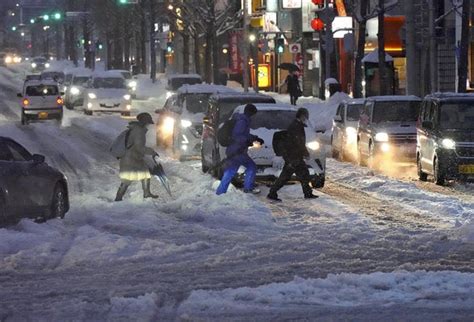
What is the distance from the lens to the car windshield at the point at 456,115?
22859 millimetres

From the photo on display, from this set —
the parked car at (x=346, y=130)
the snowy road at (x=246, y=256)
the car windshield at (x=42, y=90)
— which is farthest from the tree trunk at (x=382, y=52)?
the snowy road at (x=246, y=256)

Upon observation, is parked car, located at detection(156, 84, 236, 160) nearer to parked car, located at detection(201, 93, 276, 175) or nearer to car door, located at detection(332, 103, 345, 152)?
parked car, located at detection(201, 93, 276, 175)

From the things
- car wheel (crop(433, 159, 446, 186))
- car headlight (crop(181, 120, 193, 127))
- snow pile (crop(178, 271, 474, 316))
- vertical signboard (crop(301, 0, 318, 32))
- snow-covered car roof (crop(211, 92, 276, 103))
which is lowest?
car wheel (crop(433, 159, 446, 186))

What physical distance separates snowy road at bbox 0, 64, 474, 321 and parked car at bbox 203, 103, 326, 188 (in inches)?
21.4

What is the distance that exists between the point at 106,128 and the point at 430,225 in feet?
91.1

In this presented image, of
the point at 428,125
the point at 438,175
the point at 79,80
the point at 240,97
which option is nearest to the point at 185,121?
the point at 240,97

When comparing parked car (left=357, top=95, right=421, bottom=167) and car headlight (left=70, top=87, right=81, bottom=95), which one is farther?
car headlight (left=70, top=87, right=81, bottom=95)

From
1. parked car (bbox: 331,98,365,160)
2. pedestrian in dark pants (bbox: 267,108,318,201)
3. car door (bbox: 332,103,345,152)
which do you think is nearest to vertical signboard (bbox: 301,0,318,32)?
car door (bbox: 332,103,345,152)

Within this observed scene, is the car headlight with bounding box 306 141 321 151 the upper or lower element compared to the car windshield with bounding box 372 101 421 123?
lower

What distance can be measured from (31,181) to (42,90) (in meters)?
31.7

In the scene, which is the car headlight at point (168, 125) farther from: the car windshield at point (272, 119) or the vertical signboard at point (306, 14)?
the vertical signboard at point (306, 14)

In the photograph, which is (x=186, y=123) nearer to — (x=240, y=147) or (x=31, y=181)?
(x=240, y=147)

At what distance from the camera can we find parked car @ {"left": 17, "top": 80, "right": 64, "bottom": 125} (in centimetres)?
4594

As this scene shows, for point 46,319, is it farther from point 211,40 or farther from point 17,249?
point 211,40
